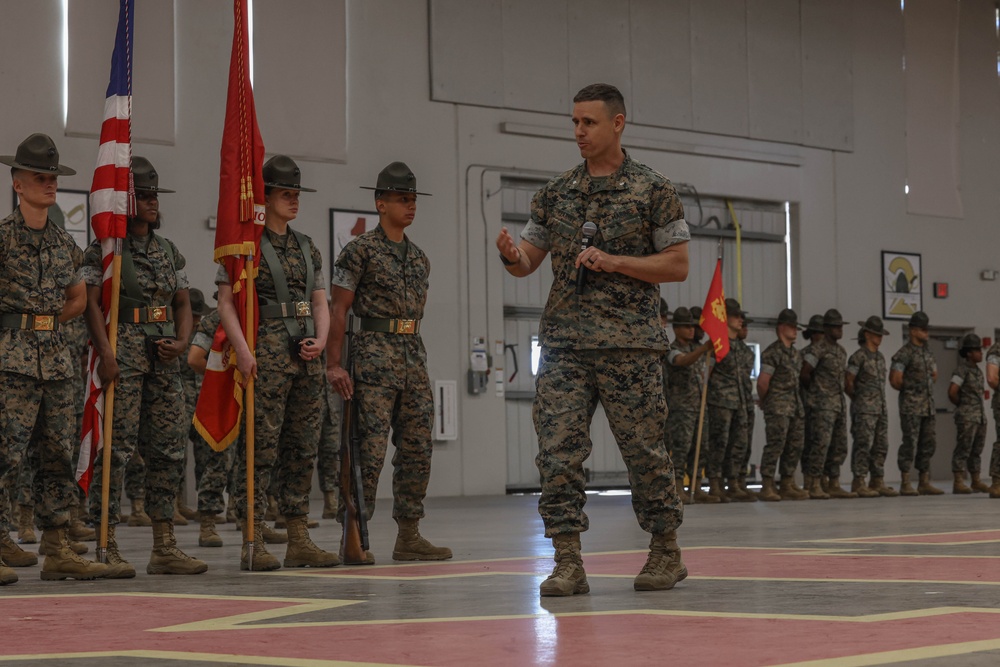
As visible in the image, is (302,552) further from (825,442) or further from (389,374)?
(825,442)

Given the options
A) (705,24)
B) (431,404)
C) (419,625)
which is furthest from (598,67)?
(419,625)

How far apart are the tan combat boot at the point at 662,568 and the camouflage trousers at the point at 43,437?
232cm

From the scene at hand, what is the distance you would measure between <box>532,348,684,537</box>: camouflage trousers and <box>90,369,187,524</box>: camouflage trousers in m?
1.82

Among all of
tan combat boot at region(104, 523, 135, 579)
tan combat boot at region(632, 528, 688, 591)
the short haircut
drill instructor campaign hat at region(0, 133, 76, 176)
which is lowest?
tan combat boot at region(104, 523, 135, 579)

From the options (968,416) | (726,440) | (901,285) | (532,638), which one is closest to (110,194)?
(532,638)

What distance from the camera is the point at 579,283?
4.27 metres

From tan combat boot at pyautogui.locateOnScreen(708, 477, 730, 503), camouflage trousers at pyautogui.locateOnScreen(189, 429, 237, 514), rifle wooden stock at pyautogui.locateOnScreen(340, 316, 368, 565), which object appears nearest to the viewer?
rifle wooden stock at pyautogui.locateOnScreen(340, 316, 368, 565)

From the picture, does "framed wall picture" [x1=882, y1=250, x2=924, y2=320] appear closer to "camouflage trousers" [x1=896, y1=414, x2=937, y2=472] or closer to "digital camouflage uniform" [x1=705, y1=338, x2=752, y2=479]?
"camouflage trousers" [x1=896, y1=414, x2=937, y2=472]

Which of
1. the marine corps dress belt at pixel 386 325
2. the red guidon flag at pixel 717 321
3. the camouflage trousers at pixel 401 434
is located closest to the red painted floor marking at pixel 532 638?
the camouflage trousers at pixel 401 434

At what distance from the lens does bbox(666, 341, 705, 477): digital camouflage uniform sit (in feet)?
40.0

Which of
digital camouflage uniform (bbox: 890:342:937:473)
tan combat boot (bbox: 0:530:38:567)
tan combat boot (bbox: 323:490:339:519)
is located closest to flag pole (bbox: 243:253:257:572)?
tan combat boot (bbox: 0:530:38:567)

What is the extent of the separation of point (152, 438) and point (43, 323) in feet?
2.14

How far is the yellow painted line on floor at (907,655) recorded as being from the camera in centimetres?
261

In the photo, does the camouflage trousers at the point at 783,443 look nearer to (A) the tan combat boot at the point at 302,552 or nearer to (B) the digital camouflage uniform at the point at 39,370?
(A) the tan combat boot at the point at 302,552
